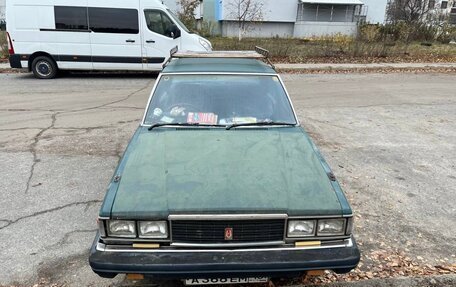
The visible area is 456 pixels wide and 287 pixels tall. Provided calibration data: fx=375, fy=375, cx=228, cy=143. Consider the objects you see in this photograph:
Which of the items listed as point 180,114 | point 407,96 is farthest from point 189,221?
point 407,96

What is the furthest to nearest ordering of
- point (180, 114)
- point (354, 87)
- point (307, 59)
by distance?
1. point (307, 59)
2. point (354, 87)
3. point (180, 114)

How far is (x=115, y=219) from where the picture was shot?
8.67 feet

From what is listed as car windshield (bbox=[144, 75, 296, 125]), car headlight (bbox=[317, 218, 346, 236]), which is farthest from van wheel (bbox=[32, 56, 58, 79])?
car headlight (bbox=[317, 218, 346, 236])

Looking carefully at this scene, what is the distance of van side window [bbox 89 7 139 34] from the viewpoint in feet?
39.8

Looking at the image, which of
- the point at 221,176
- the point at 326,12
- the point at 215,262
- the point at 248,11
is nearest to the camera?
the point at 215,262

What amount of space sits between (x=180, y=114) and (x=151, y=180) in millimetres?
1172

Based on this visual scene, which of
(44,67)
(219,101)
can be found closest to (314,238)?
(219,101)

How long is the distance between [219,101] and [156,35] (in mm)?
9218

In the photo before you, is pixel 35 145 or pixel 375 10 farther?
pixel 375 10

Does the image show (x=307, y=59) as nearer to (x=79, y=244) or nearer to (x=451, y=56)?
(x=451, y=56)

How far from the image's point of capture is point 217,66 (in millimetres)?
4484

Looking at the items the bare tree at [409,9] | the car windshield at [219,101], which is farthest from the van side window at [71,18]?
the bare tree at [409,9]

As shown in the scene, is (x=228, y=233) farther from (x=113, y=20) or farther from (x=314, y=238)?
(x=113, y=20)

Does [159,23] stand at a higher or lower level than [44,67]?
higher
